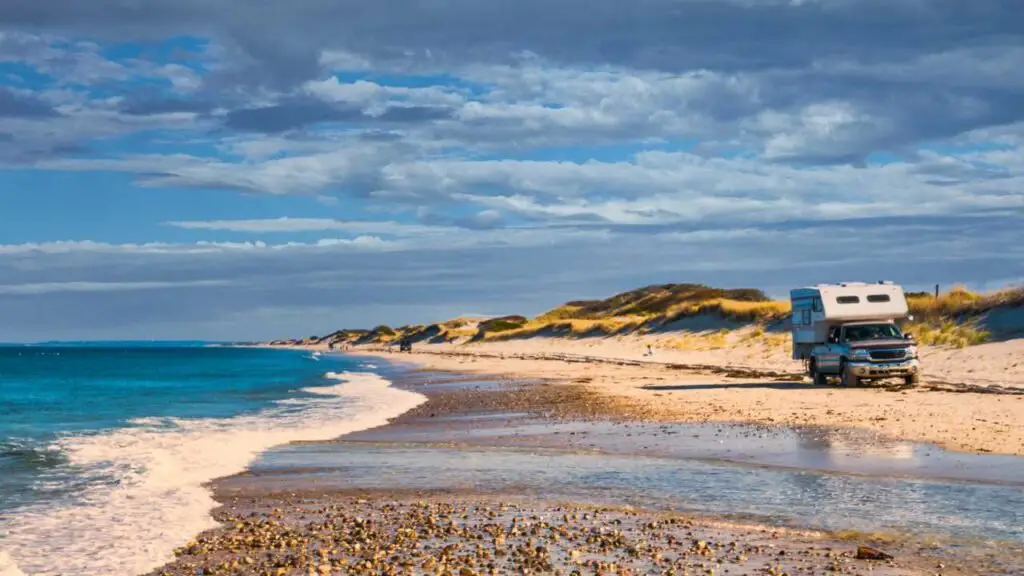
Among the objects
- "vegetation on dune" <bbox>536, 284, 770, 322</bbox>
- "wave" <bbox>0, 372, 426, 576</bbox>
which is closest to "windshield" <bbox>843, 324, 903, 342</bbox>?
"wave" <bbox>0, 372, 426, 576</bbox>

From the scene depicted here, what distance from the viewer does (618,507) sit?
13.8 metres

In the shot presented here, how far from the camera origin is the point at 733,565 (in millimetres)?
10117

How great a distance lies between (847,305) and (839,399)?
8.16 meters

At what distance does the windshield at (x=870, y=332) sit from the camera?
35500mm

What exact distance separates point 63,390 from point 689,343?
41334mm

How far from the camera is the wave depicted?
11.9 meters

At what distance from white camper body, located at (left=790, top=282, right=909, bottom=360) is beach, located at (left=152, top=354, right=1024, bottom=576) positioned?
14384 mm

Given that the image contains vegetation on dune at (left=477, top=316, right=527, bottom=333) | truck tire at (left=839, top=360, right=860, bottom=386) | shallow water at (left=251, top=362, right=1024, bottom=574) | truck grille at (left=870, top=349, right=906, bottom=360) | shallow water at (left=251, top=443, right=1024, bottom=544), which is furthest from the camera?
vegetation on dune at (left=477, top=316, right=527, bottom=333)

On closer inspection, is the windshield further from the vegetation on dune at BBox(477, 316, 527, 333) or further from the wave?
the vegetation on dune at BBox(477, 316, 527, 333)

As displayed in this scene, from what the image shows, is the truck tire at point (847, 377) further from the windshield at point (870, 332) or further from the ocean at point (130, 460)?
the ocean at point (130, 460)

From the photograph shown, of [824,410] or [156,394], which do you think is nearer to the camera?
[824,410]

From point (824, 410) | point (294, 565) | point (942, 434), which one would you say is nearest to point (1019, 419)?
point (942, 434)

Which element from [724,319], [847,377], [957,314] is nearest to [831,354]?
[847,377]

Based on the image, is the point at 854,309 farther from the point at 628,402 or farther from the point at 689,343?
the point at 689,343
